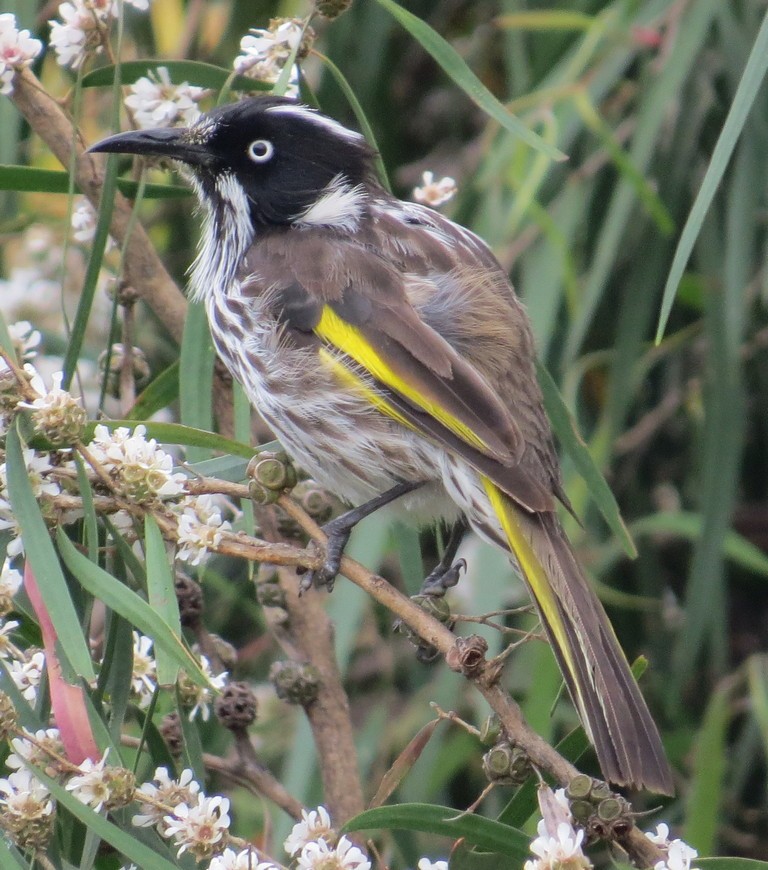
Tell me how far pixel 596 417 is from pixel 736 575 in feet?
2.13

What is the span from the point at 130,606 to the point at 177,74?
3.49ft

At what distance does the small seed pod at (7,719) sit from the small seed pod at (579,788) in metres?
0.63

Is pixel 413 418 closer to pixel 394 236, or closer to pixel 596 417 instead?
pixel 394 236

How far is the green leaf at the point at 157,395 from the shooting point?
7.72ft

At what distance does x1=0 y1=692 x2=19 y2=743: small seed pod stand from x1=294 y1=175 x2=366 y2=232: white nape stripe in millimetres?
1369

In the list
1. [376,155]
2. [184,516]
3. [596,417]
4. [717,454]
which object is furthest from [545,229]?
[184,516]

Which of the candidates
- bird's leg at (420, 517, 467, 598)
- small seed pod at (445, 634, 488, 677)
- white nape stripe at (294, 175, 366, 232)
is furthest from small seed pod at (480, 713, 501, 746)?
white nape stripe at (294, 175, 366, 232)

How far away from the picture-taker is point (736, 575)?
4.24m

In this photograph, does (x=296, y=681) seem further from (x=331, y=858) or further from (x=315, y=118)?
(x=315, y=118)

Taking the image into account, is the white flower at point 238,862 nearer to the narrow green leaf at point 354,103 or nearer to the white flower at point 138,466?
the white flower at point 138,466

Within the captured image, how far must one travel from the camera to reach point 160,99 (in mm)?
2438

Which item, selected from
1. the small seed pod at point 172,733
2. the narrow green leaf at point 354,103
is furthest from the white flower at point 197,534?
the narrow green leaf at point 354,103

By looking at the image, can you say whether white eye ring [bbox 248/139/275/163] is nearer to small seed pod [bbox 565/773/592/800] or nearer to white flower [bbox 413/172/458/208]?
white flower [bbox 413/172/458/208]

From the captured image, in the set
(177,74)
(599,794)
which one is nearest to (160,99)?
(177,74)
